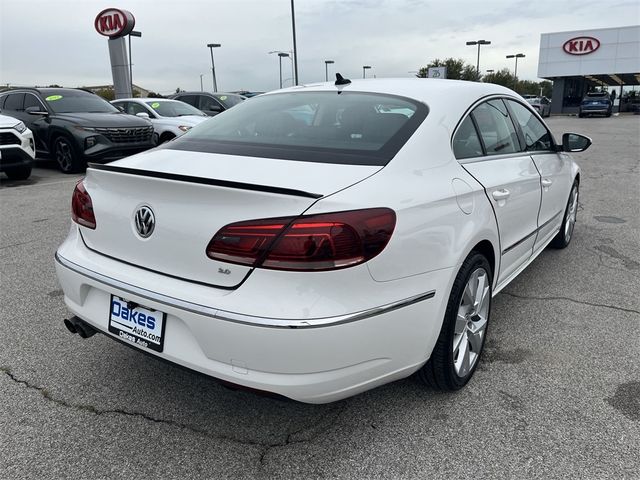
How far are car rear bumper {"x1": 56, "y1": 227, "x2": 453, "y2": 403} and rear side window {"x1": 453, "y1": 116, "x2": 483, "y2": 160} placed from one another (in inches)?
28.4

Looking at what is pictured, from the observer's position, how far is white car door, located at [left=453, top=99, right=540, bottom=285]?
9.07 ft

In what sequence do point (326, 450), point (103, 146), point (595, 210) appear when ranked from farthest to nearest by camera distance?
point (103, 146), point (595, 210), point (326, 450)

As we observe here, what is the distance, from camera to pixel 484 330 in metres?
2.88

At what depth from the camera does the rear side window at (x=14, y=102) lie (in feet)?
36.6

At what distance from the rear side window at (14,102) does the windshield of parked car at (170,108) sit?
9.09 ft

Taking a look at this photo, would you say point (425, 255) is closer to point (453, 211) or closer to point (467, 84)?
point (453, 211)

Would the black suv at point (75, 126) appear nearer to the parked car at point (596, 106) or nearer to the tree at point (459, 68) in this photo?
the parked car at point (596, 106)

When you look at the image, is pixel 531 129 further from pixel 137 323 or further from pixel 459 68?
pixel 459 68

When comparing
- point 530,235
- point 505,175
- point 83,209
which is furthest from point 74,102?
point 505,175

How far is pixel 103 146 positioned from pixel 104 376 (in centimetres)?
809

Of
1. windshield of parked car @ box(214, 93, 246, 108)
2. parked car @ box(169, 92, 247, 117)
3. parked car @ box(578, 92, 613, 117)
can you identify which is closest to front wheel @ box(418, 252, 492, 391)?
parked car @ box(169, 92, 247, 117)

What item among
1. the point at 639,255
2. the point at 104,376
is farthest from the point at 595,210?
the point at 104,376

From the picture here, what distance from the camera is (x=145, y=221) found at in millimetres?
2188

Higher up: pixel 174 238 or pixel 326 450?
pixel 174 238
